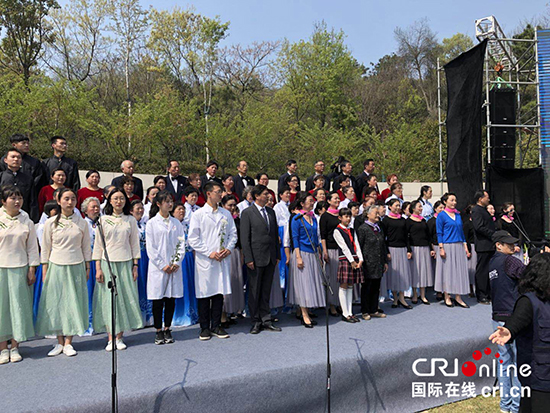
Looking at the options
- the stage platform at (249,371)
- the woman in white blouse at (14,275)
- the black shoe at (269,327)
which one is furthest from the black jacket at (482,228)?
the woman in white blouse at (14,275)

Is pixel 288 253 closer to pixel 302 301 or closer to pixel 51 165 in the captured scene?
pixel 302 301

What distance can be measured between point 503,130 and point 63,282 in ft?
28.7

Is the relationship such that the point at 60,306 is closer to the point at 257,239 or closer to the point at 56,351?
the point at 56,351

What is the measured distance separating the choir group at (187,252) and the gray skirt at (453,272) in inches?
0.5

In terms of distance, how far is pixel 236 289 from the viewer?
17.5 feet

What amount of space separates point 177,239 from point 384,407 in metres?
2.51

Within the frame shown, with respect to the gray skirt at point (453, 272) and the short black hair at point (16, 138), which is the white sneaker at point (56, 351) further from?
the gray skirt at point (453, 272)

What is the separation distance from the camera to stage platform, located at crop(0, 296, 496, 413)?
3.24m

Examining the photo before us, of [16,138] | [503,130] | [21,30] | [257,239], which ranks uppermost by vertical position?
[21,30]

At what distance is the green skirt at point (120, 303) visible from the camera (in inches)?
168

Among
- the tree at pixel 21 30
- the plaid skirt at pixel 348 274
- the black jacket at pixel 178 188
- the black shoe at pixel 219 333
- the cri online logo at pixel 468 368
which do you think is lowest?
the cri online logo at pixel 468 368

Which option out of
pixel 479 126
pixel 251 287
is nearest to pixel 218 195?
pixel 251 287

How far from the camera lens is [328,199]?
5.75m

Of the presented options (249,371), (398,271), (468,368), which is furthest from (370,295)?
(249,371)
